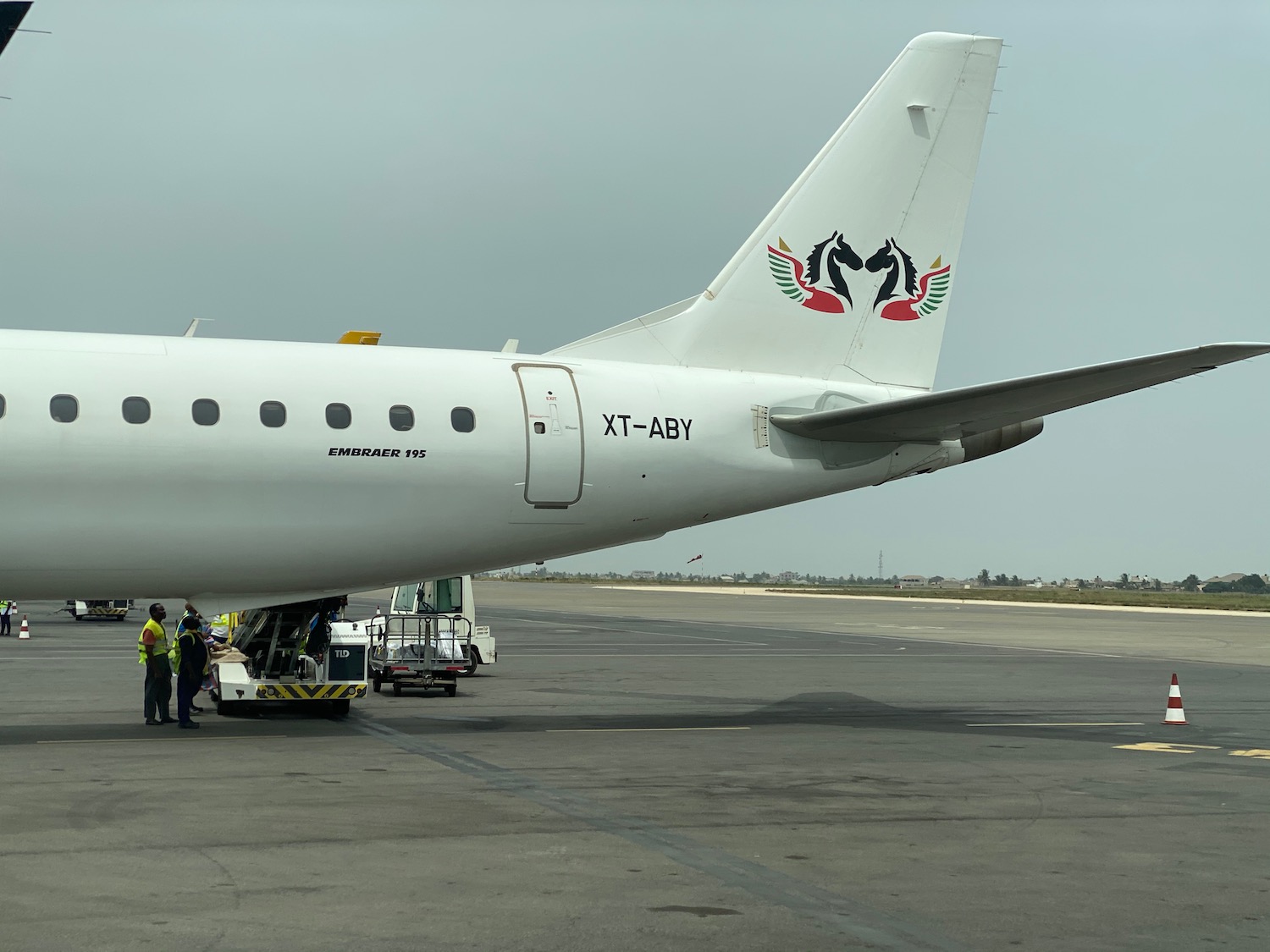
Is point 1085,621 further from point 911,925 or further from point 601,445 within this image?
point 911,925

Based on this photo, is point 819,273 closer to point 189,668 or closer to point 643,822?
point 643,822

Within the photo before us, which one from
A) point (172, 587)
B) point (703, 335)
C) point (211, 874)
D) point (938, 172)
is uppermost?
point (938, 172)

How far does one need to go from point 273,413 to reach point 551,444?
4.03m

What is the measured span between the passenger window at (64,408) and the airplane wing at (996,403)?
10.3m

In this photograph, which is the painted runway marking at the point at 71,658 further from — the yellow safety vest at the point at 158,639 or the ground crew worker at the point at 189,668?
the yellow safety vest at the point at 158,639

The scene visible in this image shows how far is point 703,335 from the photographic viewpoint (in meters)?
21.3

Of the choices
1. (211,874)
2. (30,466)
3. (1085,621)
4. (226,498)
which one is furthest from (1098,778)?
(1085,621)

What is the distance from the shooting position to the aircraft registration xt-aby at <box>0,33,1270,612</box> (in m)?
17.3

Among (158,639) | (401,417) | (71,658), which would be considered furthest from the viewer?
(71,658)

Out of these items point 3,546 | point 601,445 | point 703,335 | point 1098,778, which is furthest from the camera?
point 703,335

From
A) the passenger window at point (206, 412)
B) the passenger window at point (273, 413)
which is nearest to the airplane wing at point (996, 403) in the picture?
the passenger window at point (273, 413)

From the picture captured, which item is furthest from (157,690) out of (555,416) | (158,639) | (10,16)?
(10,16)

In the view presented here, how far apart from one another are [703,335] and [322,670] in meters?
8.58

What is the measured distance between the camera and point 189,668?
20453mm
